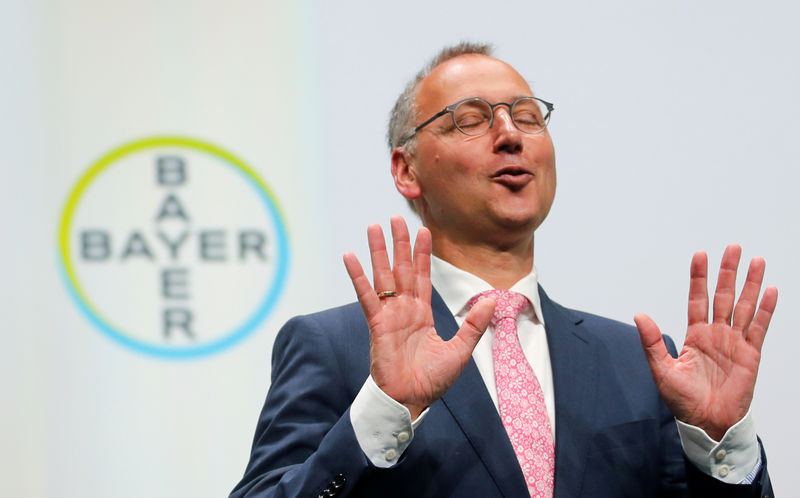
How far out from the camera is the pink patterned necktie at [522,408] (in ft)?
4.83

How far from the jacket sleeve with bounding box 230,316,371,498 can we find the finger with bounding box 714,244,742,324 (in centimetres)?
66

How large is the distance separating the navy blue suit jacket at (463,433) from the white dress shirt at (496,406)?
20 mm

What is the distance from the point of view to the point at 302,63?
2.36 metres

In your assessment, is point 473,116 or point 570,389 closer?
point 570,389

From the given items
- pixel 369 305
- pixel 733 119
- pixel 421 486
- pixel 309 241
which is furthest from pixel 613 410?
pixel 733 119

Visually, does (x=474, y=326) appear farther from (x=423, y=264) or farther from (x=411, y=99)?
(x=411, y=99)

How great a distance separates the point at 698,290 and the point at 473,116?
0.59 metres

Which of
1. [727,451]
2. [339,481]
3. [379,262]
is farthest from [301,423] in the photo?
[727,451]

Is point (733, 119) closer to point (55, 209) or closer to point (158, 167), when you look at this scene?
point (158, 167)

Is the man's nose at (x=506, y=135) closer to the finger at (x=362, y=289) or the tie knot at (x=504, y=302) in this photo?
the tie knot at (x=504, y=302)

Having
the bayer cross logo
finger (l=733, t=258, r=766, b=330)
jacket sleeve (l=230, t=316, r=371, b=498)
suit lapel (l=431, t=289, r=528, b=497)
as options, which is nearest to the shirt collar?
suit lapel (l=431, t=289, r=528, b=497)

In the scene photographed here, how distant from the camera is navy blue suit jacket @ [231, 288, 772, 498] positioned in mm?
1401

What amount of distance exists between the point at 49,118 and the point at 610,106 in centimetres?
156

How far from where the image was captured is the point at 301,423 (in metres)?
1.48
